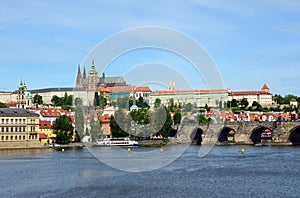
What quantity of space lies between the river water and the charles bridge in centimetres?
2100

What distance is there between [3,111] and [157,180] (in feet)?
116

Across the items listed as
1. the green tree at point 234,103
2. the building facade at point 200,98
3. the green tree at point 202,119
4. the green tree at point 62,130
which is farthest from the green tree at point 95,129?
the green tree at point 234,103

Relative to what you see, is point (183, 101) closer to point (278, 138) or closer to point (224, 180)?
point (278, 138)

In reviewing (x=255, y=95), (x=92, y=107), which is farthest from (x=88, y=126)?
(x=255, y=95)

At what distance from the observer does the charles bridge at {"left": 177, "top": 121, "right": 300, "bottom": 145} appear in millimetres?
66875

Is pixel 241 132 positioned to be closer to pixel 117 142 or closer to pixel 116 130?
pixel 116 130

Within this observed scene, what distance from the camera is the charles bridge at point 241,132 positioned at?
6688 cm

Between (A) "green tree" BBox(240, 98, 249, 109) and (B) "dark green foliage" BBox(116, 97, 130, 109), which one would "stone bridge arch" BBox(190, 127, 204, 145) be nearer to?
(B) "dark green foliage" BBox(116, 97, 130, 109)

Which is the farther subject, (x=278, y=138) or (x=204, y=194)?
(x=278, y=138)

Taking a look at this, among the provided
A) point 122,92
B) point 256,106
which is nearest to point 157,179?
point 122,92

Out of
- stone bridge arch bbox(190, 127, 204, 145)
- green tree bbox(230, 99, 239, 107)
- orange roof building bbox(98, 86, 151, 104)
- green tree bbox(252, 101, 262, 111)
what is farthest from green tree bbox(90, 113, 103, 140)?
green tree bbox(230, 99, 239, 107)

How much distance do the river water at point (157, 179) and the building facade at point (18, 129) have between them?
17.1 meters

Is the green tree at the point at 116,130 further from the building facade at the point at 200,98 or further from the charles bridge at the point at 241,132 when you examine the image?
the building facade at the point at 200,98

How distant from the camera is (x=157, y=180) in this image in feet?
108
